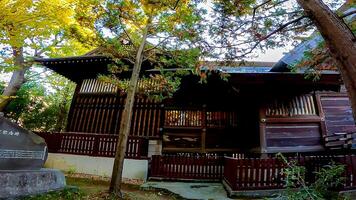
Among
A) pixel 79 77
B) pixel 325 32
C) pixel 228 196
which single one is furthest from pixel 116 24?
pixel 79 77

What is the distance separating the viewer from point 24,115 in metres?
16.5

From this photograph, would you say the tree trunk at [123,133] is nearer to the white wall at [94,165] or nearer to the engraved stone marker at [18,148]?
the engraved stone marker at [18,148]

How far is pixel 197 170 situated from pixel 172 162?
1.03 m

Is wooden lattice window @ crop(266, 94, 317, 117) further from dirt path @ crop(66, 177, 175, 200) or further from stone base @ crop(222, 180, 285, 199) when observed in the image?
dirt path @ crop(66, 177, 175, 200)

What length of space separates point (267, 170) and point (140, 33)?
5853 mm

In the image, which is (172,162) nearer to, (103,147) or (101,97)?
(103,147)

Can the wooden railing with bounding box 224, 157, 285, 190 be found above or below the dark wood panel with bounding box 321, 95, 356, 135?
below

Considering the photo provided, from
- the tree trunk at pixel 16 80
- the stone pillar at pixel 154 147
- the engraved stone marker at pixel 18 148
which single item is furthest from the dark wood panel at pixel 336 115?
the tree trunk at pixel 16 80

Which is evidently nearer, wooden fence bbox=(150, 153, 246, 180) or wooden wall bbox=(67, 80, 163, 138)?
wooden fence bbox=(150, 153, 246, 180)

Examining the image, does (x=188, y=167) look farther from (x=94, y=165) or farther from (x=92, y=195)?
(x=92, y=195)

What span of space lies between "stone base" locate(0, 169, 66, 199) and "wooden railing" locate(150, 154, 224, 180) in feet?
13.6

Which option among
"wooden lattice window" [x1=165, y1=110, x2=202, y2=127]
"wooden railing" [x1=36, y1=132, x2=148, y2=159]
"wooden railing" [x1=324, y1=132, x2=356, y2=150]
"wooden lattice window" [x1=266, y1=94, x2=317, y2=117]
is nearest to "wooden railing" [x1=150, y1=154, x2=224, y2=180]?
"wooden railing" [x1=36, y1=132, x2=148, y2=159]

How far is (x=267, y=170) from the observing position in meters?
7.74

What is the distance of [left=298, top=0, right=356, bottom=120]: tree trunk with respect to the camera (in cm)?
362
